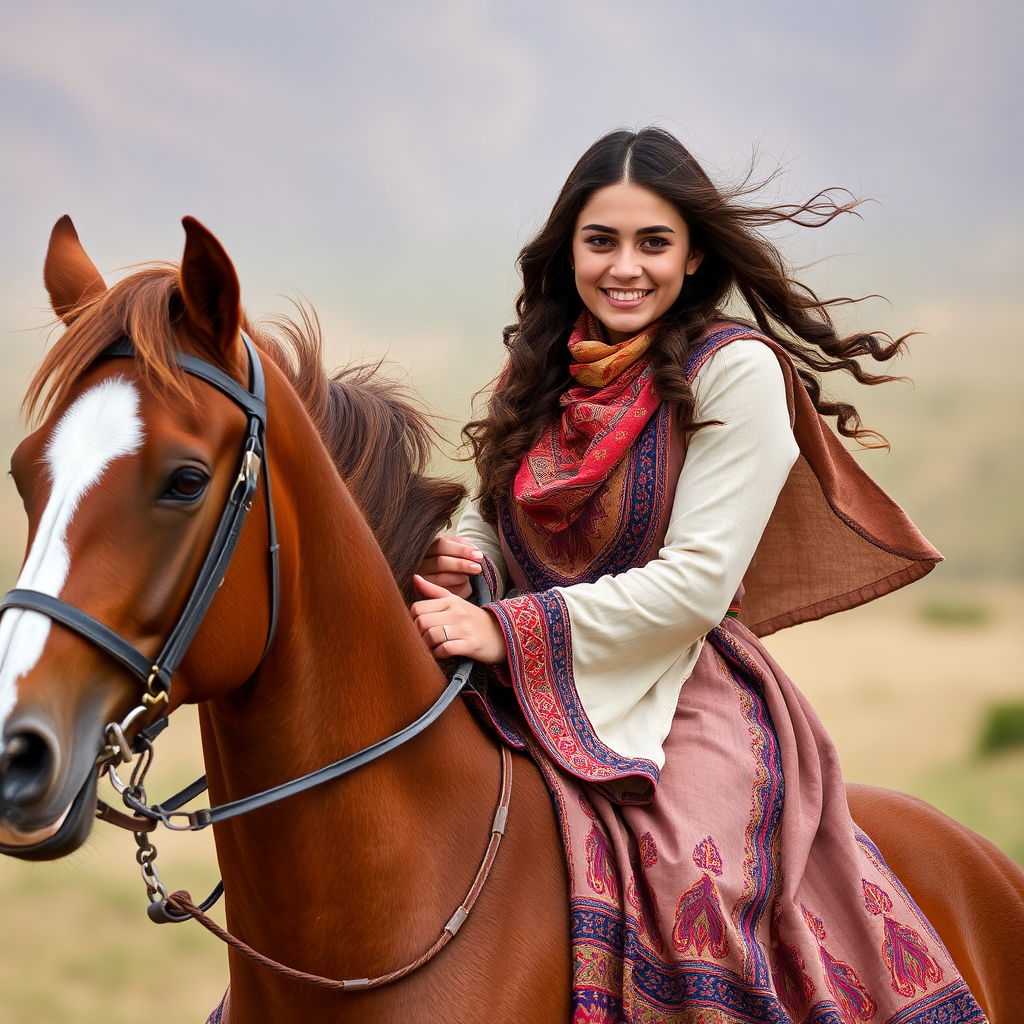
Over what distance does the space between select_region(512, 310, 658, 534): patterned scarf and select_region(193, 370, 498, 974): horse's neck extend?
524mm

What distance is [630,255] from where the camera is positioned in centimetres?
222

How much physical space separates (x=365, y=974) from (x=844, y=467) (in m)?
1.47

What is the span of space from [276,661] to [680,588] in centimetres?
76

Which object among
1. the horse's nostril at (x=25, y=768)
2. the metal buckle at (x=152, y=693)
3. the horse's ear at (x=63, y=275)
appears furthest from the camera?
the horse's ear at (x=63, y=275)

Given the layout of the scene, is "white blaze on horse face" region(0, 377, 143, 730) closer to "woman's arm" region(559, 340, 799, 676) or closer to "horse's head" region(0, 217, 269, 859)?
"horse's head" region(0, 217, 269, 859)

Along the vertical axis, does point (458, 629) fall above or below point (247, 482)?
below

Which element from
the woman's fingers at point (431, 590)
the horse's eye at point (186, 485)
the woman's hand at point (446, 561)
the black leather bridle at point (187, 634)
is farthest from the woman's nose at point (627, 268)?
the horse's eye at point (186, 485)

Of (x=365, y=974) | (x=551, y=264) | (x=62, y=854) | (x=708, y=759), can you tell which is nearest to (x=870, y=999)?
(x=708, y=759)

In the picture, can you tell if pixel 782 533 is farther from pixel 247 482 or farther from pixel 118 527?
pixel 118 527

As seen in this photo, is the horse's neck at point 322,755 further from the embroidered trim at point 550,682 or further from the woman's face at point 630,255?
the woman's face at point 630,255

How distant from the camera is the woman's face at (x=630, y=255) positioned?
7.29ft

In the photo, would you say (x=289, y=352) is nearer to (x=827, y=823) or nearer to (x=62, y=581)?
(x=62, y=581)

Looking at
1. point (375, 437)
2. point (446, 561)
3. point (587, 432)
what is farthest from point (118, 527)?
point (587, 432)

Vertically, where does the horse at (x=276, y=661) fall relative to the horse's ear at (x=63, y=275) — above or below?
below
